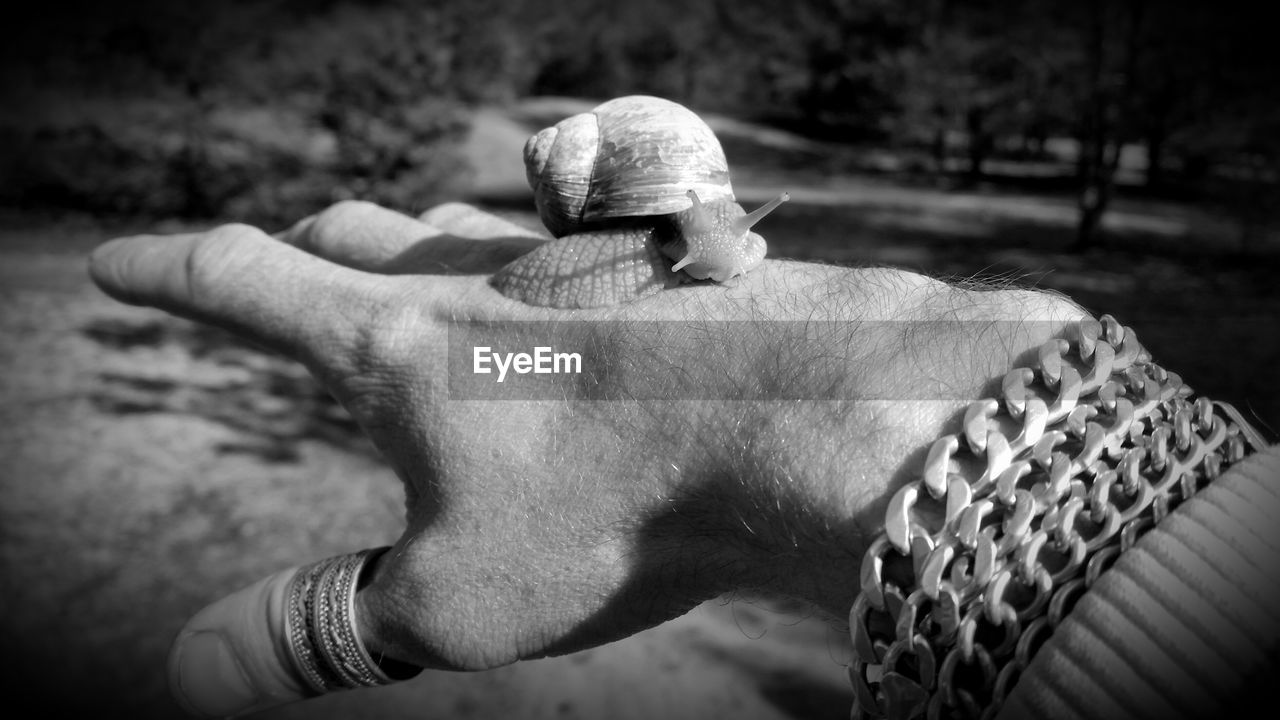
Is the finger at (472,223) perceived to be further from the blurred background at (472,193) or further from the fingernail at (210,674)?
the fingernail at (210,674)

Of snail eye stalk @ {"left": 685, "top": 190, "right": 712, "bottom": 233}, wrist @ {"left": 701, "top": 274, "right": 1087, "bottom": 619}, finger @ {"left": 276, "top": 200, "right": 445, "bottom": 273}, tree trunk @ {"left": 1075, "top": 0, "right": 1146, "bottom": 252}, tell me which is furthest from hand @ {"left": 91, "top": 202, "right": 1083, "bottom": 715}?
tree trunk @ {"left": 1075, "top": 0, "right": 1146, "bottom": 252}

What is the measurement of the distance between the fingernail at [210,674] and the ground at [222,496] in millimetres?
1496

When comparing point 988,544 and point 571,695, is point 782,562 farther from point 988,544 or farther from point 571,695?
point 571,695

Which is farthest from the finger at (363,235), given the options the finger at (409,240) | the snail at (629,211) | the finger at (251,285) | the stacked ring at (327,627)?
the stacked ring at (327,627)

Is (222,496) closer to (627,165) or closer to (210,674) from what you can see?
(210,674)

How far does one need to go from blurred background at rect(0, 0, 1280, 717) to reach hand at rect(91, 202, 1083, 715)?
1.05 feet

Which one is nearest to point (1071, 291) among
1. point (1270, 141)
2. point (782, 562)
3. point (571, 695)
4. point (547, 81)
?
point (1270, 141)

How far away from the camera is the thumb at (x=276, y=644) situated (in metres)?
1.53

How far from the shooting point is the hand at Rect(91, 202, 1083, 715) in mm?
1292

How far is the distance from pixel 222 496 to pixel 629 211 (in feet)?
10.4

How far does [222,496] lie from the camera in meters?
4.15

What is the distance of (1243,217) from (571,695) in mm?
7722

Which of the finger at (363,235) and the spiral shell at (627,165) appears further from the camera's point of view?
the finger at (363,235)

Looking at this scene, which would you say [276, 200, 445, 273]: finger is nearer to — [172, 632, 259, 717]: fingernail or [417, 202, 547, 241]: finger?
[417, 202, 547, 241]: finger
